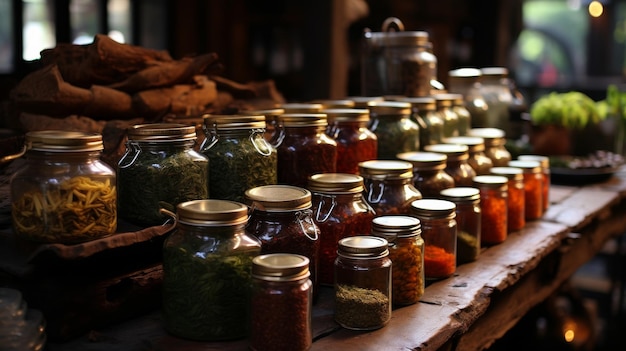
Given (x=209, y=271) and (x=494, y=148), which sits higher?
(x=494, y=148)

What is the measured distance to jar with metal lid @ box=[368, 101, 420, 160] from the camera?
2.13 metres

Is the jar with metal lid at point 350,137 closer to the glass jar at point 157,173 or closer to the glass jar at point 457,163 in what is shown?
the glass jar at point 457,163

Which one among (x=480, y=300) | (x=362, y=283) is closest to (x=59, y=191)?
(x=362, y=283)

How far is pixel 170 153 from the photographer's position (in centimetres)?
148

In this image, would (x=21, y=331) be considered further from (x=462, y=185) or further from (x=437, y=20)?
(x=437, y=20)

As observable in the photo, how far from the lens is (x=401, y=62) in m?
2.59

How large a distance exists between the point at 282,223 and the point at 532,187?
1353 mm

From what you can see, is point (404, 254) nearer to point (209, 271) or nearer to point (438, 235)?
point (438, 235)

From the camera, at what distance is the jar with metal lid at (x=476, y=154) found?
238cm

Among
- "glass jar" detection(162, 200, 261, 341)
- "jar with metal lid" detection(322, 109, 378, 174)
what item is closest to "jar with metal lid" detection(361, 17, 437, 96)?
"jar with metal lid" detection(322, 109, 378, 174)

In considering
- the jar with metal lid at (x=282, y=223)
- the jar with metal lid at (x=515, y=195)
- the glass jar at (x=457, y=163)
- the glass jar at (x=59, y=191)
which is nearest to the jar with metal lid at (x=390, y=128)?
the glass jar at (x=457, y=163)

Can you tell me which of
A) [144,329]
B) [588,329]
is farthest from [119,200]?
[588,329]

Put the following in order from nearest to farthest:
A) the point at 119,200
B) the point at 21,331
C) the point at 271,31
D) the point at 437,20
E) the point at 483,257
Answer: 1. the point at 21,331
2. the point at 119,200
3. the point at 483,257
4. the point at 271,31
5. the point at 437,20

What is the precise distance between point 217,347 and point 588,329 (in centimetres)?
273
